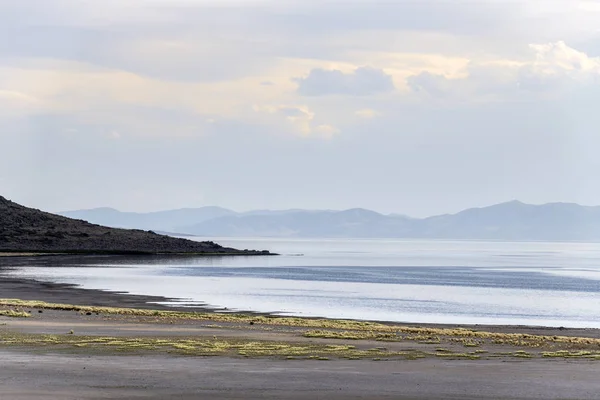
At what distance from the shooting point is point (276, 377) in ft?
90.1

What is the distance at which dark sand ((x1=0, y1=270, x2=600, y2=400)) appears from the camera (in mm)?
24688

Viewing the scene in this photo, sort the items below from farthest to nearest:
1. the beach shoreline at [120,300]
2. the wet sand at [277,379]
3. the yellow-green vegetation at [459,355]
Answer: the beach shoreline at [120,300], the yellow-green vegetation at [459,355], the wet sand at [277,379]

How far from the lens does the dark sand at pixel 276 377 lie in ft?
81.0

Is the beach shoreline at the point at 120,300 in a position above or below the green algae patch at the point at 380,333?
above

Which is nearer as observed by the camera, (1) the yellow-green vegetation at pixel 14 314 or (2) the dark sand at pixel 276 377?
(2) the dark sand at pixel 276 377

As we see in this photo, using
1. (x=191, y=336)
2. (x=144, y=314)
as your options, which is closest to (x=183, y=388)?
(x=191, y=336)

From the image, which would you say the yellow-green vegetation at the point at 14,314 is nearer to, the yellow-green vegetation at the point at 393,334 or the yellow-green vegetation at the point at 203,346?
the yellow-green vegetation at the point at 393,334

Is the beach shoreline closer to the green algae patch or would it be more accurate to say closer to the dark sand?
the green algae patch

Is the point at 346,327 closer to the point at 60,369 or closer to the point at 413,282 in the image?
the point at 60,369

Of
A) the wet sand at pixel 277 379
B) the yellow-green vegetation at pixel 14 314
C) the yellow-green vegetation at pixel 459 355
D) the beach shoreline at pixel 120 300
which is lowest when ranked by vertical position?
the wet sand at pixel 277 379

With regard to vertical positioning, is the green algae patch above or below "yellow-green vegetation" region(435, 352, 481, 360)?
above

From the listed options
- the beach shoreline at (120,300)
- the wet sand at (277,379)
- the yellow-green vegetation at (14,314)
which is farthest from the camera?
the beach shoreline at (120,300)

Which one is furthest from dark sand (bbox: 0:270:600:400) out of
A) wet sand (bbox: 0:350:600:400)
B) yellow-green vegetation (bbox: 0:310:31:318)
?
yellow-green vegetation (bbox: 0:310:31:318)

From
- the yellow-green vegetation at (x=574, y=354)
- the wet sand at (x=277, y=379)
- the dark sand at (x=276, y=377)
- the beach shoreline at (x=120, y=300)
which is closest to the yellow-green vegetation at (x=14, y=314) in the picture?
the beach shoreline at (x=120, y=300)
